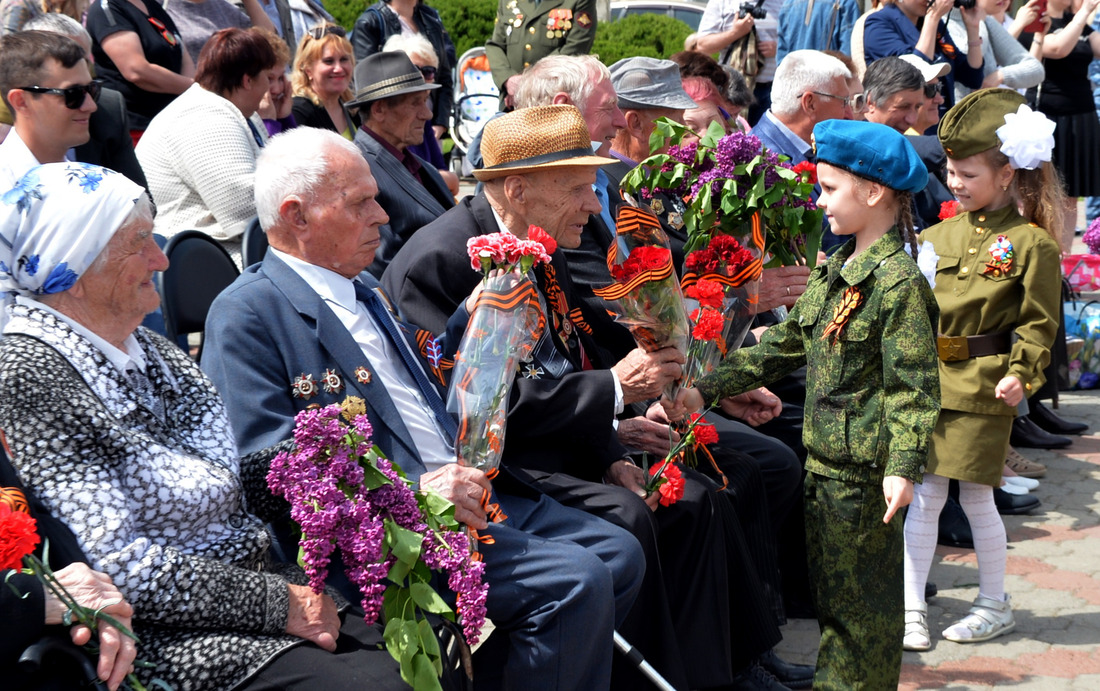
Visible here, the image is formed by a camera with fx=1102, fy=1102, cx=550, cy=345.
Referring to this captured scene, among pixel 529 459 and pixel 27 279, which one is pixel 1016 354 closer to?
pixel 529 459

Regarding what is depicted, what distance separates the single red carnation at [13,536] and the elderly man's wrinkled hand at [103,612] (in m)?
0.14

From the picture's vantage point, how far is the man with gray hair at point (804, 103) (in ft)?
18.8

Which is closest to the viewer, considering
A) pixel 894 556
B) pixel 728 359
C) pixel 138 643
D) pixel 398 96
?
pixel 138 643

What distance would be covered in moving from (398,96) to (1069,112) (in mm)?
7533

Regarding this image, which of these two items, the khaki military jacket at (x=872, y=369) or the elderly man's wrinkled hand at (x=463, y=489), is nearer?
the elderly man's wrinkled hand at (x=463, y=489)

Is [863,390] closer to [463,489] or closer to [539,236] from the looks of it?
[539,236]

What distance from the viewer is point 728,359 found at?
385 centimetres

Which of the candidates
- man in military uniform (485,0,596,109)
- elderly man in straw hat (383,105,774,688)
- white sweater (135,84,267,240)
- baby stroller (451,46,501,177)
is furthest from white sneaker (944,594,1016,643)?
baby stroller (451,46,501,177)

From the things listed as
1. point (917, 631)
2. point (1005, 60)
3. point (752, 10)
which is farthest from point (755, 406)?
point (1005, 60)

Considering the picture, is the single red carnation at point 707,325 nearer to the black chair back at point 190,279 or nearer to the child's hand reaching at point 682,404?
the child's hand reaching at point 682,404

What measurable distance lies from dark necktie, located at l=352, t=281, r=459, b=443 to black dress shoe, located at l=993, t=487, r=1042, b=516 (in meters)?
3.63

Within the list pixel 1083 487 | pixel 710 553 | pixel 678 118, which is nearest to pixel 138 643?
pixel 710 553

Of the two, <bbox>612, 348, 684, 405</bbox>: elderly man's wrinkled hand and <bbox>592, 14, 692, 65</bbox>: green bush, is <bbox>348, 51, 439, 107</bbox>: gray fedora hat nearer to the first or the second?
<bbox>612, 348, 684, 405</bbox>: elderly man's wrinkled hand

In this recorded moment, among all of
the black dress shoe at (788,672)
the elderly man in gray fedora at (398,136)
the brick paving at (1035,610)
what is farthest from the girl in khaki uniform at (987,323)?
the elderly man in gray fedora at (398,136)
